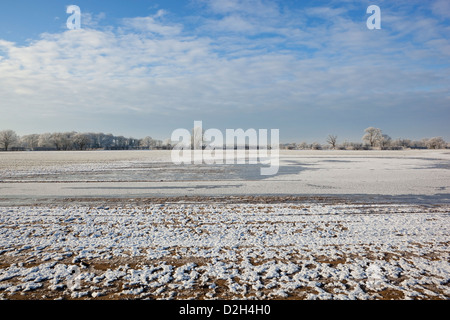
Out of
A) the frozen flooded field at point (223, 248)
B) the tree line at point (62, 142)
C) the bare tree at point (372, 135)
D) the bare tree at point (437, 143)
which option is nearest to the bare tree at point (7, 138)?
the tree line at point (62, 142)

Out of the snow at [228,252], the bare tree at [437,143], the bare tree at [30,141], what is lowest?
the snow at [228,252]

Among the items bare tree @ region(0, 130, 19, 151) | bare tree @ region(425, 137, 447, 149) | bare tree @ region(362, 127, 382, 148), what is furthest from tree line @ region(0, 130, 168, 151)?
bare tree @ region(425, 137, 447, 149)

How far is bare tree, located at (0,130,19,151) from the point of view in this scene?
402 ft

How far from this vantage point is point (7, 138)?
4867 inches

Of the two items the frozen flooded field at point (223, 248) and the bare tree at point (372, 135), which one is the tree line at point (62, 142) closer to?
the bare tree at point (372, 135)

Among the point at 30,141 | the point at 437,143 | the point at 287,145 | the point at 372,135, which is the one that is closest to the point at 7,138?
the point at 30,141

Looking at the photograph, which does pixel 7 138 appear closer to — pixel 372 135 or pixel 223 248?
pixel 223 248

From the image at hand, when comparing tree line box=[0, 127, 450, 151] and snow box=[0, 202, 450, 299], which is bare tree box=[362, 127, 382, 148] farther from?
snow box=[0, 202, 450, 299]

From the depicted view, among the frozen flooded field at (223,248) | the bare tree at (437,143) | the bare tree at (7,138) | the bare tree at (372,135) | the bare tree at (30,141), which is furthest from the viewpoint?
the bare tree at (30,141)

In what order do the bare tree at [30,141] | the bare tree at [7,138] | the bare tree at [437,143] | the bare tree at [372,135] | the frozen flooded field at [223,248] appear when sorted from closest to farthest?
1. the frozen flooded field at [223,248]
2. the bare tree at [437,143]
3. the bare tree at [7,138]
4. the bare tree at [372,135]
5. the bare tree at [30,141]

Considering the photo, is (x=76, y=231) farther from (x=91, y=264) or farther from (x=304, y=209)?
(x=304, y=209)

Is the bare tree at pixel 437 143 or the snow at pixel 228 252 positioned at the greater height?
the bare tree at pixel 437 143

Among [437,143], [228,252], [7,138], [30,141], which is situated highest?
[30,141]

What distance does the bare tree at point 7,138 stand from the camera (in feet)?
402
